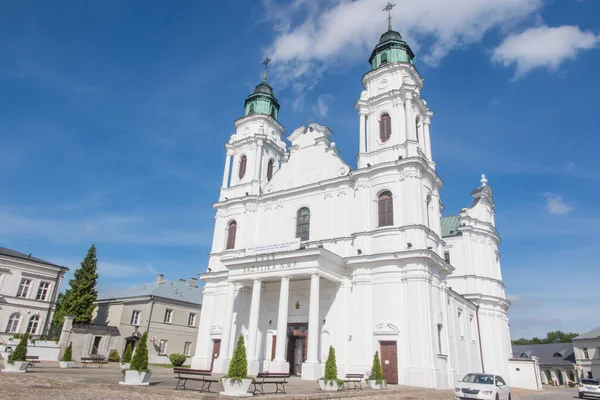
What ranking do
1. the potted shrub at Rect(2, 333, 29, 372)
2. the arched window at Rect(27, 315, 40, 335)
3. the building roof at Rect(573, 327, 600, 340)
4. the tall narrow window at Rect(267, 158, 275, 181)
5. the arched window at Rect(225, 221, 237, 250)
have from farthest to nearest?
the building roof at Rect(573, 327, 600, 340)
the arched window at Rect(27, 315, 40, 335)
the tall narrow window at Rect(267, 158, 275, 181)
the arched window at Rect(225, 221, 237, 250)
the potted shrub at Rect(2, 333, 29, 372)

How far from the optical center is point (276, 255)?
24.6 metres

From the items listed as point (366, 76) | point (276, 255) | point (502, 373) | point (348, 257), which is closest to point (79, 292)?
point (276, 255)

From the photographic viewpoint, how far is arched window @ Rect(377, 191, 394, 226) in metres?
26.0

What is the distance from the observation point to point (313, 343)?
73.5 ft

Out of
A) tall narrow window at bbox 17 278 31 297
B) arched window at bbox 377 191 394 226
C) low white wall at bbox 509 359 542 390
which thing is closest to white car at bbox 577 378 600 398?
low white wall at bbox 509 359 542 390

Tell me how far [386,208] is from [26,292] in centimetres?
3572

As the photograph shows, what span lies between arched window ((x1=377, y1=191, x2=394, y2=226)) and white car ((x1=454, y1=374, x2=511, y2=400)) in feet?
35.6

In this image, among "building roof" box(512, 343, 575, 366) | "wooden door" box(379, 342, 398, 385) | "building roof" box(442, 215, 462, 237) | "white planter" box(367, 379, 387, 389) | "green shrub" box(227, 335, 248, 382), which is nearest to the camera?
"green shrub" box(227, 335, 248, 382)

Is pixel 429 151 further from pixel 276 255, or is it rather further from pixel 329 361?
pixel 329 361

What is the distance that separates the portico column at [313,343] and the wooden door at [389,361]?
3599 mm

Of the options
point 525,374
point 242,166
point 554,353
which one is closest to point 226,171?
point 242,166

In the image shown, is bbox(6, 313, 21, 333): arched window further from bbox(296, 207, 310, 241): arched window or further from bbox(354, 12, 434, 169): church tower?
bbox(354, 12, 434, 169): church tower

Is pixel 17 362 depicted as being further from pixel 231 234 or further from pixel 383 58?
pixel 383 58

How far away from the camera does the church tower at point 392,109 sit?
91.8 ft
